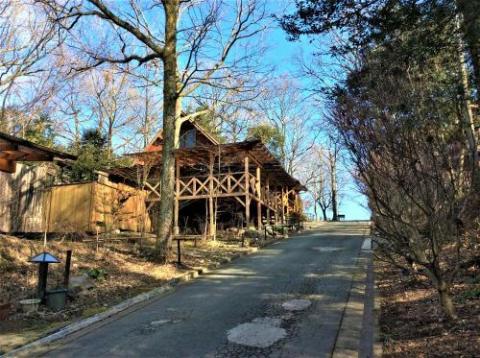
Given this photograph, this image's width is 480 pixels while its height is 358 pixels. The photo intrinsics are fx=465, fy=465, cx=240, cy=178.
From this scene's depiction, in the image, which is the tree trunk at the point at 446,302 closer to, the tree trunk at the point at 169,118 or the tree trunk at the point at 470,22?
the tree trunk at the point at 470,22

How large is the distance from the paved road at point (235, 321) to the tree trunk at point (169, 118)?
243 centimetres

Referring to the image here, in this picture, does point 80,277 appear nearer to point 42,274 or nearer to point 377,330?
point 42,274

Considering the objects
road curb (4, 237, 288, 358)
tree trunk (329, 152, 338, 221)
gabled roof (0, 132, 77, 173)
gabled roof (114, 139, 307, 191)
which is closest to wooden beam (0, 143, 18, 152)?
gabled roof (0, 132, 77, 173)

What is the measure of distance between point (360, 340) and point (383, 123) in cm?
288

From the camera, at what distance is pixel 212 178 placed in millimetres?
22250

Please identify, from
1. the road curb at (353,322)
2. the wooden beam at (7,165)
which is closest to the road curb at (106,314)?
the wooden beam at (7,165)

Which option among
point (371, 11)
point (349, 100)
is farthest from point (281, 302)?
point (371, 11)

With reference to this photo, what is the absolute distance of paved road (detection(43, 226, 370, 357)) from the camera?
6164mm

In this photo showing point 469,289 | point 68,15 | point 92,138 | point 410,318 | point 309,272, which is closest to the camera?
point 410,318

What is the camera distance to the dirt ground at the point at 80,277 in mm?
7547

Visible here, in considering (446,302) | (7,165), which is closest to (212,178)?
(7,165)

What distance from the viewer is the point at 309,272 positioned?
12117mm

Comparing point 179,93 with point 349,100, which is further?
point 179,93

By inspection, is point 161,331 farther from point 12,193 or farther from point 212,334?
point 12,193
